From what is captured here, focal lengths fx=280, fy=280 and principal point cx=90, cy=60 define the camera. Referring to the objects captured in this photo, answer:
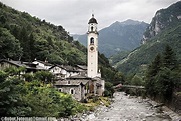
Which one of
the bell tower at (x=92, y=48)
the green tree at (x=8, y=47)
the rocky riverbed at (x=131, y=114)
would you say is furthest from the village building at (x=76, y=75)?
the rocky riverbed at (x=131, y=114)

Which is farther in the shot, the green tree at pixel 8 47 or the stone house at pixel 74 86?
the green tree at pixel 8 47

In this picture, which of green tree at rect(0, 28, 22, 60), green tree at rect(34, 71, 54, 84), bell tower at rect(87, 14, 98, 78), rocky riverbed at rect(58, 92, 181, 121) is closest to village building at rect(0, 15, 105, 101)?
bell tower at rect(87, 14, 98, 78)

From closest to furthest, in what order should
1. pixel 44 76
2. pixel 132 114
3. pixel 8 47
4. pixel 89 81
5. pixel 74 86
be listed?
pixel 132 114
pixel 44 76
pixel 74 86
pixel 8 47
pixel 89 81

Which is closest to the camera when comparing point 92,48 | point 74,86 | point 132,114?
point 132,114

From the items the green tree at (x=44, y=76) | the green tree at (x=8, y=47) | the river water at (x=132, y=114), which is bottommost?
→ the river water at (x=132, y=114)

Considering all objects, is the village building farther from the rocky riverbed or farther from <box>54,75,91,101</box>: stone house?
the rocky riverbed

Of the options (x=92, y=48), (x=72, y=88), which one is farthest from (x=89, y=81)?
(x=92, y=48)

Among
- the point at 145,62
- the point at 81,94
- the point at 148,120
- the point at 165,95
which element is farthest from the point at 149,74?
the point at 145,62

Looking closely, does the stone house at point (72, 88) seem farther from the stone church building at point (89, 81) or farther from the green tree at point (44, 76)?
the green tree at point (44, 76)

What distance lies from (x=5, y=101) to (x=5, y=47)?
43201 mm

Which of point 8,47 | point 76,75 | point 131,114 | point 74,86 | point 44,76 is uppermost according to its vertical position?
point 8,47

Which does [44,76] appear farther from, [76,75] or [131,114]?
[131,114]

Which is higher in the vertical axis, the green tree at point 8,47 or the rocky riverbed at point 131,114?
the green tree at point 8,47

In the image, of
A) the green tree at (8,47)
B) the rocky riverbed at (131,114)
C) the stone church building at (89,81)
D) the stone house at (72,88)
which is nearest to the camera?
the rocky riverbed at (131,114)
